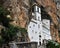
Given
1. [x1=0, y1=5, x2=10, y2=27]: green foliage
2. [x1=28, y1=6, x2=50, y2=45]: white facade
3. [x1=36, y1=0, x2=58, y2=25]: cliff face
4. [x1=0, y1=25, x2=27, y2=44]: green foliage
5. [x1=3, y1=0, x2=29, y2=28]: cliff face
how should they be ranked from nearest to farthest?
[x1=0, y1=25, x2=27, y2=44]: green foliage, [x1=0, y1=5, x2=10, y2=27]: green foliage, [x1=3, y1=0, x2=29, y2=28]: cliff face, [x1=28, y1=6, x2=50, y2=45]: white facade, [x1=36, y1=0, x2=58, y2=25]: cliff face

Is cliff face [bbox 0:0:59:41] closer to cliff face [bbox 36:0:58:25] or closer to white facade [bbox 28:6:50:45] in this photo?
white facade [bbox 28:6:50:45]

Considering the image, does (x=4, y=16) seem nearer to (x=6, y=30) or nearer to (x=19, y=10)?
(x=6, y=30)

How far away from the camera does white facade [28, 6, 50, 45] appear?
29.7 metres

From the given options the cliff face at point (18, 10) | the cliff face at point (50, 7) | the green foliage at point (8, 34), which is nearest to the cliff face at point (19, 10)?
the cliff face at point (18, 10)

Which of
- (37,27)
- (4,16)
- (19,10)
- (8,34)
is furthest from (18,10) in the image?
(37,27)

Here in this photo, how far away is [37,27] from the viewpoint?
105ft

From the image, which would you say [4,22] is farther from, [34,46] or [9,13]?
[34,46]

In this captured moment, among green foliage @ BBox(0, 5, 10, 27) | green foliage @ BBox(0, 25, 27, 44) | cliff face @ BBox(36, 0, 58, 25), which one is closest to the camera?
green foliage @ BBox(0, 25, 27, 44)

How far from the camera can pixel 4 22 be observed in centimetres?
1650

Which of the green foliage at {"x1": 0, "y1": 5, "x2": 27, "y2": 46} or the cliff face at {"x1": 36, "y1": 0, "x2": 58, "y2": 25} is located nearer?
the green foliage at {"x1": 0, "y1": 5, "x2": 27, "y2": 46}

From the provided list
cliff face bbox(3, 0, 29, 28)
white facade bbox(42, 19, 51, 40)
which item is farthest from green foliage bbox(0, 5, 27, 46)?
white facade bbox(42, 19, 51, 40)

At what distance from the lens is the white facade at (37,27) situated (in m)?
29.7

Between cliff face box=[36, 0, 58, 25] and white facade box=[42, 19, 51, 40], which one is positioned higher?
cliff face box=[36, 0, 58, 25]

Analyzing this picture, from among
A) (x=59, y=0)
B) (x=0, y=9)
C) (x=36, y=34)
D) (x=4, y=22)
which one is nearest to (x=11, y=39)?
(x=4, y=22)
